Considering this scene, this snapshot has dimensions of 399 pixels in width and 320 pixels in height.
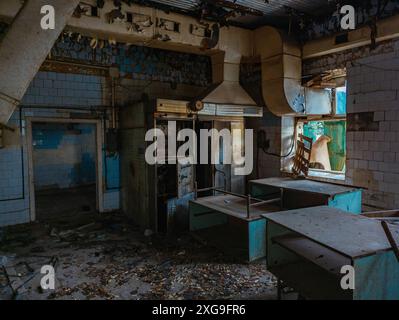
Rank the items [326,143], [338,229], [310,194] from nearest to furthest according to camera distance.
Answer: [338,229] → [310,194] → [326,143]

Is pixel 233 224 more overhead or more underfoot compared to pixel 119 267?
more overhead

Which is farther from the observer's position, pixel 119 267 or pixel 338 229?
pixel 119 267

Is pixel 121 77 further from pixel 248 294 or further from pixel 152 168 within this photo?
pixel 248 294

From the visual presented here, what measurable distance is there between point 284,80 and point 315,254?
3407 mm

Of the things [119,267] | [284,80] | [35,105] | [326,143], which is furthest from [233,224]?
[35,105]

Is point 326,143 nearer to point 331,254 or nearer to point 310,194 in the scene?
point 310,194

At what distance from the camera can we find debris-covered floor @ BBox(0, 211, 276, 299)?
3.19 m

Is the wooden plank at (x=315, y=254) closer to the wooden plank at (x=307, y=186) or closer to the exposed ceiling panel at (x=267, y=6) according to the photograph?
the wooden plank at (x=307, y=186)

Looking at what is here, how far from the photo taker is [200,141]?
5586 mm

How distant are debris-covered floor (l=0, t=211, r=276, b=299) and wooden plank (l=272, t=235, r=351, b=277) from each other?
71cm

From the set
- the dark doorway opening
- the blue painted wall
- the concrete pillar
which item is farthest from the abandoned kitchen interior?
the blue painted wall

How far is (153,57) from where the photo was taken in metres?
6.20

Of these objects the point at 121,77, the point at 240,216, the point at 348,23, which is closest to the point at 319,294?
the point at 240,216

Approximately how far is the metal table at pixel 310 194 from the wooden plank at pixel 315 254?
1.22 metres
